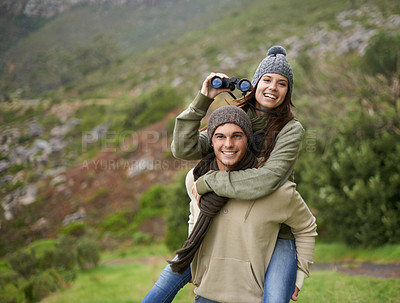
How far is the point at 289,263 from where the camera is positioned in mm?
1909

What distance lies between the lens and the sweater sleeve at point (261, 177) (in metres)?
1.74

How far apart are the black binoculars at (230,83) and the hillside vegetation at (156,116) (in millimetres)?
8127

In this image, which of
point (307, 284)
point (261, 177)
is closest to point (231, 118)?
point (261, 177)

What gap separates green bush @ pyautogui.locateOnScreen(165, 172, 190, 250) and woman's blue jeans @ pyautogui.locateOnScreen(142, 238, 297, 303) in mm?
8814

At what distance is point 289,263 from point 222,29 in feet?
163

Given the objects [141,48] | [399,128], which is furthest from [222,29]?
[399,128]

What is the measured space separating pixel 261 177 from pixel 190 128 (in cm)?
53

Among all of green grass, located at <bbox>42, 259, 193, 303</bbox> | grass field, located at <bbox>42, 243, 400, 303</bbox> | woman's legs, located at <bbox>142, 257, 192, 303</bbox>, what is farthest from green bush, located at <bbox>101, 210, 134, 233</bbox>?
woman's legs, located at <bbox>142, 257, 192, 303</bbox>

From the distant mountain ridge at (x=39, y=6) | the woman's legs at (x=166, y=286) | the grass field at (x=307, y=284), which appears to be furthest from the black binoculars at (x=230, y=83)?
the distant mountain ridge at (x=39, y=6)

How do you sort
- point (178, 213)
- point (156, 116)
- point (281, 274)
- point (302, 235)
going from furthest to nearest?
point (156, 116), point (178, 213), point (302, 235), point (281, 274)

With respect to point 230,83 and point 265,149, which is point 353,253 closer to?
point 265,149

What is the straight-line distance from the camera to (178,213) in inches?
444

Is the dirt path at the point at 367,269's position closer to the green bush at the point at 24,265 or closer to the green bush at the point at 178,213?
the green bush at the point at 178,213

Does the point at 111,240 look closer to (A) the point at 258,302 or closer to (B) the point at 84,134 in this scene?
(B) the point at 84,134
